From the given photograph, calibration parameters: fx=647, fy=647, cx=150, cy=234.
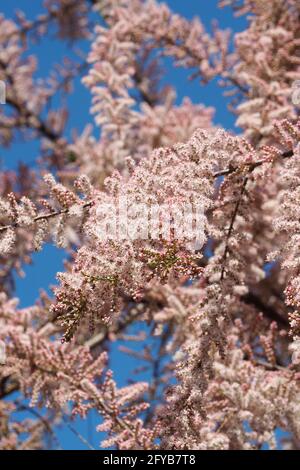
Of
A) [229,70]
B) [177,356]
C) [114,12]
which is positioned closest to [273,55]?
[229,70]

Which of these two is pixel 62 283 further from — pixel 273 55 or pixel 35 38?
pixel 35 38

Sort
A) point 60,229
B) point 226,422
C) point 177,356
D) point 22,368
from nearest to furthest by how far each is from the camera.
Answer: point 60,229 → point 226,422 → point 177,356 → point 22,368

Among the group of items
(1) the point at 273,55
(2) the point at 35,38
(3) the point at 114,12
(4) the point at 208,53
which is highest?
(2) the point at 35,38

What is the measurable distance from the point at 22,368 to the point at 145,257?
6.87 feet

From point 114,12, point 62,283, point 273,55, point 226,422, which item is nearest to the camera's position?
point 62,283

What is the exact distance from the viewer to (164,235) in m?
2.21

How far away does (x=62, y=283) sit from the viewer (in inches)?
86.8

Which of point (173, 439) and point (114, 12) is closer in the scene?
point (173, 439)

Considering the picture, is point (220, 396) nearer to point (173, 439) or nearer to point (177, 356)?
point (177, 356)

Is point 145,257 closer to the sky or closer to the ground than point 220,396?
closer to the ground

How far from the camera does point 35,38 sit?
806cm

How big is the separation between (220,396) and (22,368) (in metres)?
1.23

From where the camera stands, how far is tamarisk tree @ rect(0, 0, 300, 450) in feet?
7.49

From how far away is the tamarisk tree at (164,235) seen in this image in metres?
2.28
